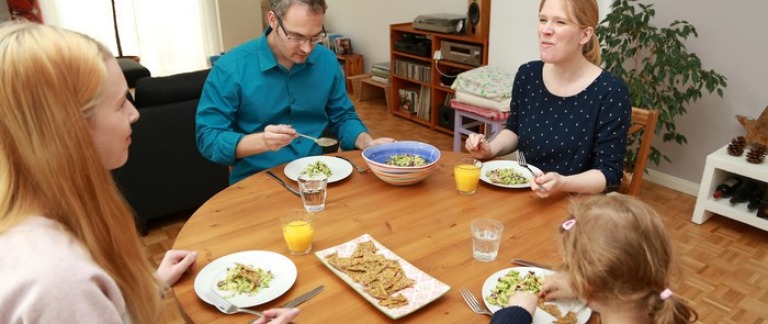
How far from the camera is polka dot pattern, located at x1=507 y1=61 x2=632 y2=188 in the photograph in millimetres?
1688

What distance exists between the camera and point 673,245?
0.95m

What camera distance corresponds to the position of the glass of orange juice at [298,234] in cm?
121

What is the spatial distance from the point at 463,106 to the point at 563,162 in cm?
201

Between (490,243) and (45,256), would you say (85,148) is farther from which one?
(490,243)

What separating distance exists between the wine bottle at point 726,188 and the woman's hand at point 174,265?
2.92 metres

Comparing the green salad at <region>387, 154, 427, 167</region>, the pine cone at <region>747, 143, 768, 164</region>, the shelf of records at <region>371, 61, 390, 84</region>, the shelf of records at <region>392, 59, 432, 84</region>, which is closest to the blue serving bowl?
the green salad at <region>387, 154, 427, 167</region>

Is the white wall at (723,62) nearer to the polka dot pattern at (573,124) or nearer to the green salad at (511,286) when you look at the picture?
the polka dot pattern at (573,124)

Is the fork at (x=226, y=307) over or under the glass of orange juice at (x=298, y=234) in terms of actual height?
under

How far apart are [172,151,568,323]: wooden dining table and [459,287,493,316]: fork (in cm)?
1

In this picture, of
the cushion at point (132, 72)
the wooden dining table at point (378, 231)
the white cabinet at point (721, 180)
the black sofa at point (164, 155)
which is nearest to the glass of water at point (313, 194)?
the wooden dining table at point (378, 231)

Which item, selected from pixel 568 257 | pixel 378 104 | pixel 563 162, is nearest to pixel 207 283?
pixel 568 257

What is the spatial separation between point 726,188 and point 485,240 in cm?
245

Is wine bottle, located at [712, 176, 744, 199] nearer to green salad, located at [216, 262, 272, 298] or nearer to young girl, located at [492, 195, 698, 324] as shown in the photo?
→ young girl, located at [492, 195, 698, 324]

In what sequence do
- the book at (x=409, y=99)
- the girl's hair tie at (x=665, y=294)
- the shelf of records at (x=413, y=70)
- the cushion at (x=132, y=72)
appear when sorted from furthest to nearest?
the book at (x=409, y=99) → the shelf of records at (x=413, y=70) → the cushion at (x=132, y=72) → the girl's hair tie at (x=665, y=294)
